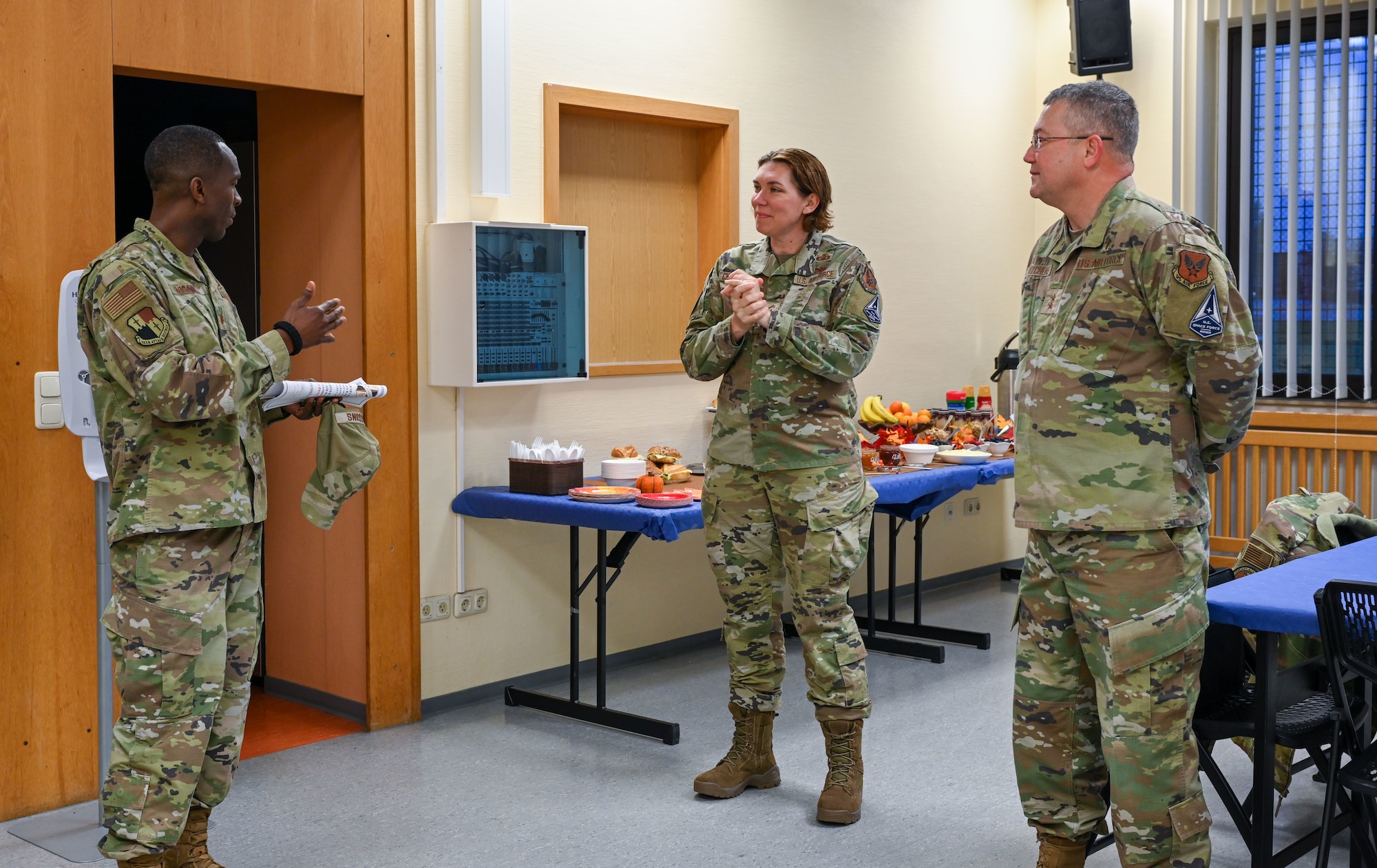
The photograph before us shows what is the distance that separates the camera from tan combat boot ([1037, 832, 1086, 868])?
2809 mm

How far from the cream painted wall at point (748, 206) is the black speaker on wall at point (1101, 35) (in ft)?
1.27

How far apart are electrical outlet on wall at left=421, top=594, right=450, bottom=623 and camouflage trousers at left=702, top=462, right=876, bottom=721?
1.35m

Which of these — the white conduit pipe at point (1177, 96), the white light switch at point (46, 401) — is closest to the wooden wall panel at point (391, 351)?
the white light switch at point (46, 401)

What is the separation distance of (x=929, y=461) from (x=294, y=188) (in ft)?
9.22

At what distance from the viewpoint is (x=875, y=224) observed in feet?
20.9

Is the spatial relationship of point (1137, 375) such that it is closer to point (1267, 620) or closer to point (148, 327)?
point (1267, 620)

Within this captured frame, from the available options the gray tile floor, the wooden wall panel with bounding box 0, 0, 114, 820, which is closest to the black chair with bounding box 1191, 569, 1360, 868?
the gray tile floor

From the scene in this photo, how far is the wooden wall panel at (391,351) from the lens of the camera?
170 inches

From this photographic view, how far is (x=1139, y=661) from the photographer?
2.56 meters

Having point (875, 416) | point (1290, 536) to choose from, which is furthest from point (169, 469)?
point (875, 416)

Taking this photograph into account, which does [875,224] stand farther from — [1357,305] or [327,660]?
[327,660]

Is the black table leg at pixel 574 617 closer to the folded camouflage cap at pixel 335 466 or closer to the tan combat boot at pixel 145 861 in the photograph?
→ the folded camouflage cap at pixel 335 466

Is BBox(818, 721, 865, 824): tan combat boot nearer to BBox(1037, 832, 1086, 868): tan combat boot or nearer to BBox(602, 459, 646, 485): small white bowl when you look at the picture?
BBox(1037, 832, 1086, 868): tan combat boot

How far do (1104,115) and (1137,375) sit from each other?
1.80 feet
